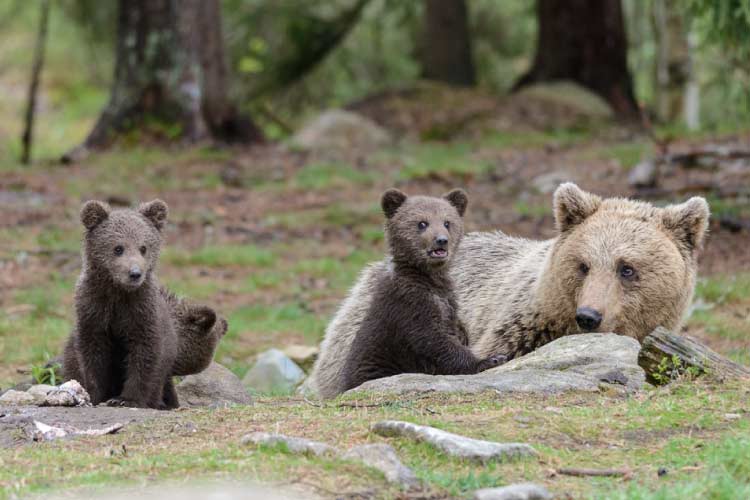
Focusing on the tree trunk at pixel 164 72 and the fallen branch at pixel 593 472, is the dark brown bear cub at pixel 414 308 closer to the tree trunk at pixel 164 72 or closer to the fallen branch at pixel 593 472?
the fallen branch at pixel 593 472

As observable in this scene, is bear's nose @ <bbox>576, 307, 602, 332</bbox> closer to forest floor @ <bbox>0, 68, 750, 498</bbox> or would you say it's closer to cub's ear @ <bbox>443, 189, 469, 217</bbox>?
forest floor @ <bbox>0, 68, 750, 498</bbox>

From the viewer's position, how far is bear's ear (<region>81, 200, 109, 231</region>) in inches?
286

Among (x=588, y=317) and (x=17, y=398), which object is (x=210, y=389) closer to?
(x=17, y=398)

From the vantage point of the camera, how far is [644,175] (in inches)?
605

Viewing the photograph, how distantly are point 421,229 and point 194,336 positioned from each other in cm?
181

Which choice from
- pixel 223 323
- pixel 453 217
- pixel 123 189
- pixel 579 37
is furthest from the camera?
pixel 579 37

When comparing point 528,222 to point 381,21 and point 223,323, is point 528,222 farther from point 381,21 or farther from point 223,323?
point 381,21

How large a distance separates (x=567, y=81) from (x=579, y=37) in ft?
2.81

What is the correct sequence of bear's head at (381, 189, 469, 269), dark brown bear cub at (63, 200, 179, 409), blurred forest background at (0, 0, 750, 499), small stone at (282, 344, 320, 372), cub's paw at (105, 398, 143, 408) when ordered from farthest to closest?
small stone at (282, 344, 320, 372)
bear's head at (381, 189, 469, 269)
dark brown bear cub at (63, 200, 179, 409)
cub's paw at (105, 398, 143, 408)
blurred forest background at (0, 0, 750, 499)

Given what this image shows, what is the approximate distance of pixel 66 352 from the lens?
7.88m

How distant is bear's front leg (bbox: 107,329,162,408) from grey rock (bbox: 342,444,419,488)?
8.21 feet

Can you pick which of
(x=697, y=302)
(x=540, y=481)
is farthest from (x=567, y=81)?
(x=540, y=481)

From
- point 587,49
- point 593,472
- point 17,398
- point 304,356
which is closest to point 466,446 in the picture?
point 593,472

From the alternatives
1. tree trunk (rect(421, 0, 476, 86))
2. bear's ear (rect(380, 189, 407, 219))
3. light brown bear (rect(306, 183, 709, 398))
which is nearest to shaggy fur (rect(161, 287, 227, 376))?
light brown bear (rect(306, 183, 709, 398))
